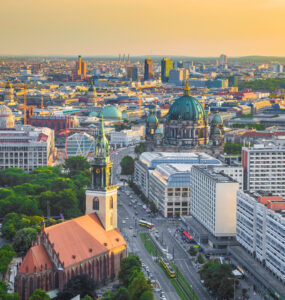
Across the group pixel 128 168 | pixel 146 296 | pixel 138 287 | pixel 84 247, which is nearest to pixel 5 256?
pixel 84 247

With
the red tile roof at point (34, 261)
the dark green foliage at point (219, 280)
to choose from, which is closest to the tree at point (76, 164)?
the dark green foliage at point (219, 280)

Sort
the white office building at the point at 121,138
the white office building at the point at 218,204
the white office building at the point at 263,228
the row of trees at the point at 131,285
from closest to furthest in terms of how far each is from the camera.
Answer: the row of trees at the point at 131,285 → the white office building at the point at 263,228 → the white office building at the point at 218,204 → the white office building at the point at 121,138

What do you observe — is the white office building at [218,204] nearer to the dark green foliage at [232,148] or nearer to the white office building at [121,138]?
the dark green foliage at [232,148]

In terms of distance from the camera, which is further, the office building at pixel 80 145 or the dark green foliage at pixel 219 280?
the office building at pixel 80 145

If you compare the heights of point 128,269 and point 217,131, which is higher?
point 217,131

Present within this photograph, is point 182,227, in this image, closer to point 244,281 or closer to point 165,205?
point 165,205

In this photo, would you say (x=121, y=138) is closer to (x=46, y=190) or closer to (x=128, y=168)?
(x=128, y=168)
